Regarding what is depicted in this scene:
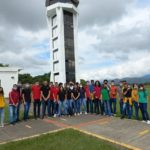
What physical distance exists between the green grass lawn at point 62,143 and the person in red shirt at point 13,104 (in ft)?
10.3

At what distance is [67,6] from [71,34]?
5358mm

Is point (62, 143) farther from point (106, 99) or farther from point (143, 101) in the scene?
point (106, 99)

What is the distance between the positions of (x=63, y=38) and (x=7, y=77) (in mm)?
17991

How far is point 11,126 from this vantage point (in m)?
11.7

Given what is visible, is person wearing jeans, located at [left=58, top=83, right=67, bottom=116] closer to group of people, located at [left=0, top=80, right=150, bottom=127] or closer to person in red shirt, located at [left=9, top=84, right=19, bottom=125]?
group of people, located at [left=0, top=80, right=150, bottom=127]

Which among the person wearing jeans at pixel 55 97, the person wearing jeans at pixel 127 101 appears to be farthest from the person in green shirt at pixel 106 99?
the person wearing jeans at pixel 55 97

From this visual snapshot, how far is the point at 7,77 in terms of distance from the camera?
119ft

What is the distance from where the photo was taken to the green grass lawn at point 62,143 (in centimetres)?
819

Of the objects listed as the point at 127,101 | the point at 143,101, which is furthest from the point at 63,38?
the point at 143,101

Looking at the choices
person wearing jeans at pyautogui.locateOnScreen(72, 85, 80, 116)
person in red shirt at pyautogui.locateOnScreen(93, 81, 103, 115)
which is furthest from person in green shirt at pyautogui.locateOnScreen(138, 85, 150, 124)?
person wearing jeans at pyautogui.locateOnScreen(72, 85, 80, 116)

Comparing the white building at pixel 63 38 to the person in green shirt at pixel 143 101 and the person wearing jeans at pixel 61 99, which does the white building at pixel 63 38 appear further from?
the person in green shirt at pixel 143 101

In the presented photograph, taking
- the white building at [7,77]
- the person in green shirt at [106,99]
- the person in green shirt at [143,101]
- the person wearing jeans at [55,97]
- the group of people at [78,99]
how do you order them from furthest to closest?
the white building at [7,77], the person in green shirt at [106,99], the person wearing jeans at [55,97], the group of people at [78,99], the person in green shirt at [143,101]

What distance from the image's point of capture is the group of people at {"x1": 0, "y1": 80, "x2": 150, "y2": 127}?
12.3 meters

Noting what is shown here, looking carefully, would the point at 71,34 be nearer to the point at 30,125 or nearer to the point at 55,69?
the point at 55,69
